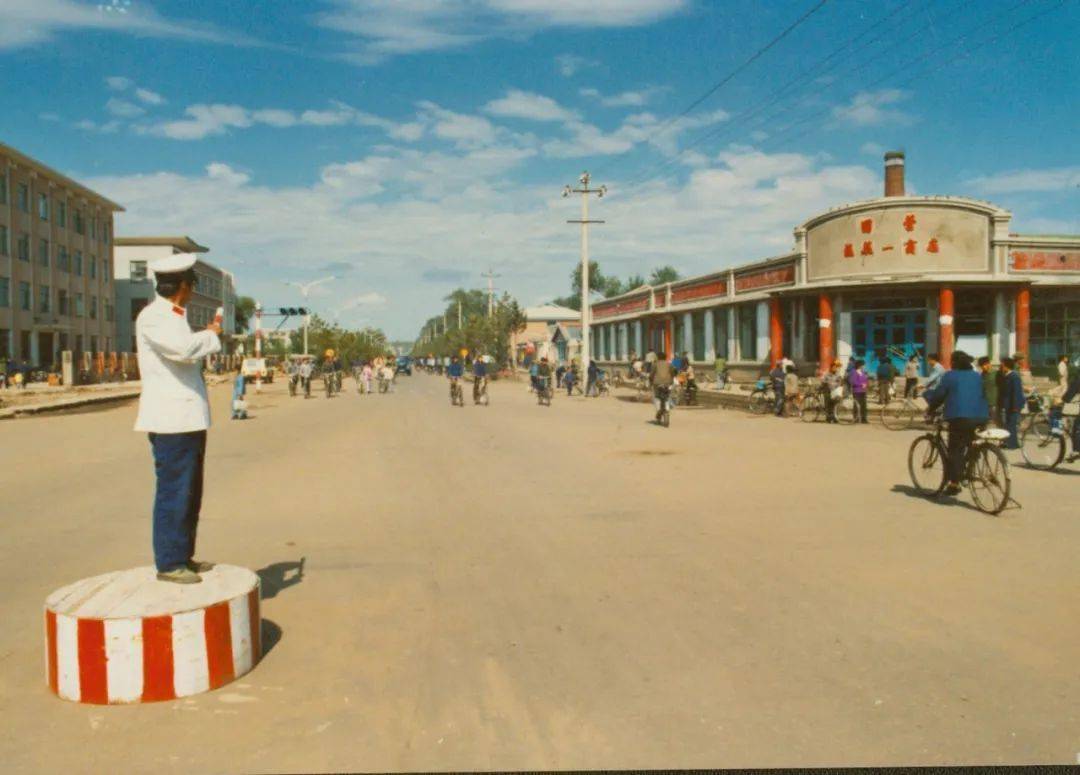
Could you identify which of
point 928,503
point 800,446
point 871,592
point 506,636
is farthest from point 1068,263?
point 506,636

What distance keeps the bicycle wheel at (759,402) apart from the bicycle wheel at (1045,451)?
10.1 metres

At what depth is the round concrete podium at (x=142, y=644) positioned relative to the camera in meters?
4.12

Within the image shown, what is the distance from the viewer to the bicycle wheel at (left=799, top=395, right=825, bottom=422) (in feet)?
75.0

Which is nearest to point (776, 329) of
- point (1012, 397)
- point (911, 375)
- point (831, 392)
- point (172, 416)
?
point (911, 375)

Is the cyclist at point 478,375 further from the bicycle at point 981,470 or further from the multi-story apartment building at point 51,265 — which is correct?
the multi-story apartment building at point 51,265

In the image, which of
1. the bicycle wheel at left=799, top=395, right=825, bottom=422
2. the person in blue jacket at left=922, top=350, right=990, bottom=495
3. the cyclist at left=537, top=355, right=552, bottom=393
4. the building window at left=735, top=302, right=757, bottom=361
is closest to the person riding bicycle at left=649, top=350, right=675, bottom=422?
the bicycle wheel at left=799, top=395, right=825, bottom=422

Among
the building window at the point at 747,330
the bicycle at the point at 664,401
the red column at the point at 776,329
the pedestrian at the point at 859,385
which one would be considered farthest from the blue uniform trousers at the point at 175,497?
the building window at the point at 747,330

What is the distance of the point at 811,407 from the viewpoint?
23375 mm

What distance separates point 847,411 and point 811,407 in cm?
233

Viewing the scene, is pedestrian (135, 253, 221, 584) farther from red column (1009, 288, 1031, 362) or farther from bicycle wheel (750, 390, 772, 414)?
red column (1009, 288, 1031, 362)

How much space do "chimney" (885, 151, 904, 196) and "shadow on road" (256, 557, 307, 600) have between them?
33.8 metres

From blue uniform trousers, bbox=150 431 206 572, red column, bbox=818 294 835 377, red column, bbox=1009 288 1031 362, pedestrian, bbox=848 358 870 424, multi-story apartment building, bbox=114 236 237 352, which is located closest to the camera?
blue uniform trousers, bbox=150 431 206 572

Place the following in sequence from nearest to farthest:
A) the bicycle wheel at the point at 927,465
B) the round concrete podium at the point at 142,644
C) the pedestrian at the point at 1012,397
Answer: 1. the round concrete podium at the point at 142,644
2. the bicycle wheel at the point at 927,465
3. the pedestrian at the point at 1012,397

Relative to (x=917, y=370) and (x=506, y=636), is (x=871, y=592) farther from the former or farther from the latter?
(x=917, y=370)
